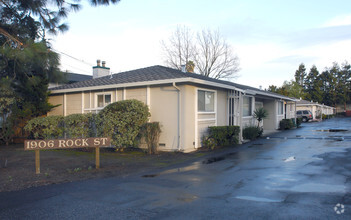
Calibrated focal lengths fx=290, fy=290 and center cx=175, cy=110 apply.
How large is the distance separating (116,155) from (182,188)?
5.70 meters

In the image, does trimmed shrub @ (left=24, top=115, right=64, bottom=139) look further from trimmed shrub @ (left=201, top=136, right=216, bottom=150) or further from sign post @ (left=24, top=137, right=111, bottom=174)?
trimmed shrub @ (left=201, top=136, right=216, bottom=150)

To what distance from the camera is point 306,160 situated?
9.39 m

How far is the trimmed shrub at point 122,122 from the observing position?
38.0 feet

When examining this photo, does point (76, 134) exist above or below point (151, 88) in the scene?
below

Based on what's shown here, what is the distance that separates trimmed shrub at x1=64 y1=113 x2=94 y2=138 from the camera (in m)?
12.5

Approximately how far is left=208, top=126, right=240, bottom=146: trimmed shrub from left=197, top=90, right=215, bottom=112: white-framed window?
1.00 metres

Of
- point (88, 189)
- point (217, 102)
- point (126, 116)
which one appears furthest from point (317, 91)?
point (88, 189)

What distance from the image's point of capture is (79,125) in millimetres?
12750

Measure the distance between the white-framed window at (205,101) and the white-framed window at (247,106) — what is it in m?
4.49

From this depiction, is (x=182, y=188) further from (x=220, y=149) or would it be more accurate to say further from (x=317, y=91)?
(x=317, y=91)

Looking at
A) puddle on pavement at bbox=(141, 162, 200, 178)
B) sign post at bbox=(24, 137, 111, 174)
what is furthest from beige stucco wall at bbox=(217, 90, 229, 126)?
sign post at bbox=(24, 137, 111, 174)

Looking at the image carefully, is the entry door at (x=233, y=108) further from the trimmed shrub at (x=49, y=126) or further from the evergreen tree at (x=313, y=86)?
the evergreen tree at (x=313, y=86)

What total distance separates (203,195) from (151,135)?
6055 millimetres

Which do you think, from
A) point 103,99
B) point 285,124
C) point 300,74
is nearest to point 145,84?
point 103,99
